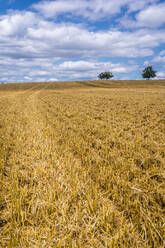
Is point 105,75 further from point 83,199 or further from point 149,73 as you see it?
point 83,199

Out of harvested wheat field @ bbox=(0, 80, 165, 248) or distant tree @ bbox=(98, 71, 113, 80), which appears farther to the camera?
distant tree @ bbox=(98, 71, 113, 80)

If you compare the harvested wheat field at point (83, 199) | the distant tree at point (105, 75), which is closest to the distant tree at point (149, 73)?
the distant tree at point (105, 75)

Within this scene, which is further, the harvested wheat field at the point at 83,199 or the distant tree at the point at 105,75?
the distant tree at the point at 105,75

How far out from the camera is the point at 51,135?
634 cm

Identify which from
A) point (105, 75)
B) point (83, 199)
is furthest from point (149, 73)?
point (83, 199)

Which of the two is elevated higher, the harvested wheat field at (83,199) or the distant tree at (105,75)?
the distant tree at (105,75)

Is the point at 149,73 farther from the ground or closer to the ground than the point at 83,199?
farther from the ground

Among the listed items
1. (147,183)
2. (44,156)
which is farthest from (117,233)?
(44,156)

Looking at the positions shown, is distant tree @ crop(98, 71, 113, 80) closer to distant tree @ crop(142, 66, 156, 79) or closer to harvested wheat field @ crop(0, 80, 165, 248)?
distant tree @ crop(142, 66, 156, 79)

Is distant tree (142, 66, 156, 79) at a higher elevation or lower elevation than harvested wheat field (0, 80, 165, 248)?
higher

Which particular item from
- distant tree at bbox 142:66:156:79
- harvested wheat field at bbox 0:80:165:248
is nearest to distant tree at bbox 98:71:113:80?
distant tree at bbox 142:66:156:79

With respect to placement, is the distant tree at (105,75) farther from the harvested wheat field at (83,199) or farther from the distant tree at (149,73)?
the harvested wheat field at (83,199)

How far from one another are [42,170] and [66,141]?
203cm

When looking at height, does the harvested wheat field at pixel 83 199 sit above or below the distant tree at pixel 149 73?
below
